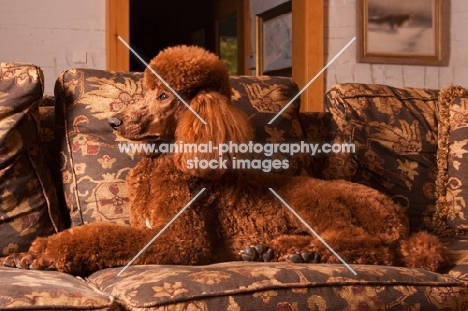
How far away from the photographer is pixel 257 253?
1.63m

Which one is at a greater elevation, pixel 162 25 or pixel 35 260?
pixel 162 25

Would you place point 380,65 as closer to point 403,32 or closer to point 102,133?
point 403,32

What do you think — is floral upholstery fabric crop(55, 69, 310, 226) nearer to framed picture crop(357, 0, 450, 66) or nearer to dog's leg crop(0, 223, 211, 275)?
dog's leg crop(0, 223, 211, 275)

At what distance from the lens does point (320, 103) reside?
3574 millimetres

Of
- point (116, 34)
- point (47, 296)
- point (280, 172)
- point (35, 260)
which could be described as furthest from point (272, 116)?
point (116, 34)

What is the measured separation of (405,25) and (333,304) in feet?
8.47

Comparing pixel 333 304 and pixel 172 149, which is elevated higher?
pixel 172 149

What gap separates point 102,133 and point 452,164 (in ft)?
3.65

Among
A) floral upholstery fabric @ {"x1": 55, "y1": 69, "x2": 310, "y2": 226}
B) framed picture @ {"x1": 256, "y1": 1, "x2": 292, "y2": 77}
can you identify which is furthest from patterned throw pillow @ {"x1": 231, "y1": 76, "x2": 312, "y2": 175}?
framed picture @ {"x1": 256, "y1": 1, "x2": 292, "y2": 77}

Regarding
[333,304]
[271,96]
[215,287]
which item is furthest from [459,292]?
[271,96]

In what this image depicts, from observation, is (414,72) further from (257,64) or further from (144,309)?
(144,309)

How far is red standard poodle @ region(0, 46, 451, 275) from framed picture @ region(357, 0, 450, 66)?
1.97m

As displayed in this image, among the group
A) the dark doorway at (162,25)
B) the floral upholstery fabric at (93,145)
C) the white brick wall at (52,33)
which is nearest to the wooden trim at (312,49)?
the white brick wall at (52,33)

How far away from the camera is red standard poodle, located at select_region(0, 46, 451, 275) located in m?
1.55
